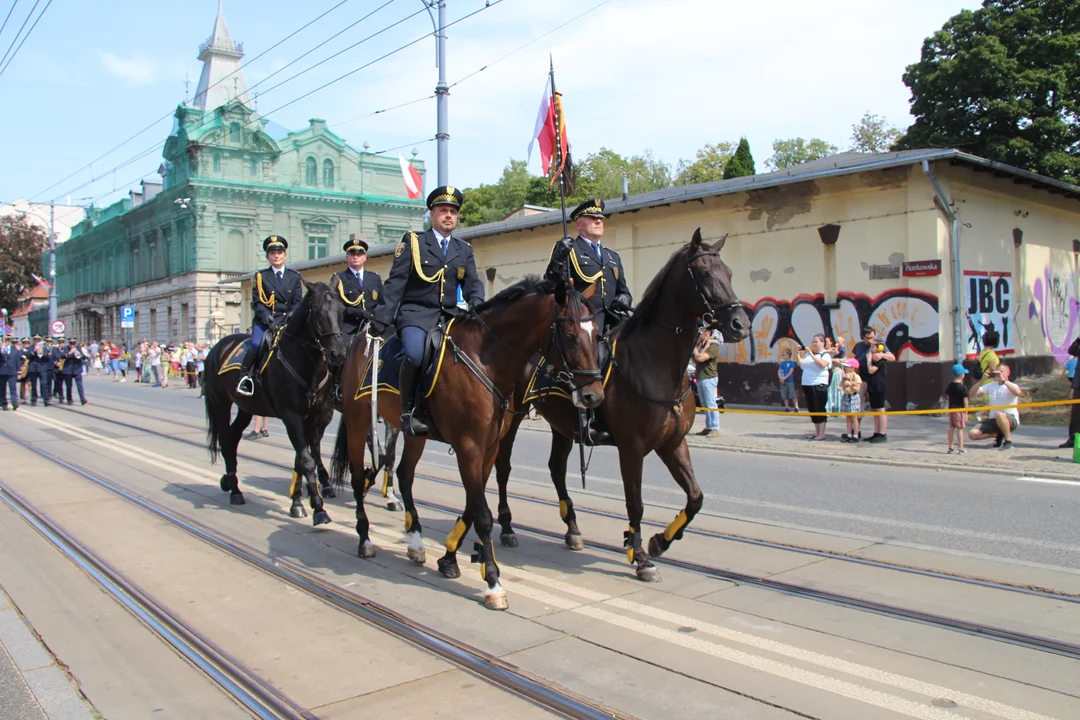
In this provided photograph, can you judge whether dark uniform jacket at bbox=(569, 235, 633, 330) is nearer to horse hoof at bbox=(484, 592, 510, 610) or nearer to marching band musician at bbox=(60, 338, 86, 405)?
horse hoof at bbox=(484, 592, 510, 610)

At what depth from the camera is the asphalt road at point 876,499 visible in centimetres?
728

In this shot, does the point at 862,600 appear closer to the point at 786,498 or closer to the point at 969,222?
the point at 786,498

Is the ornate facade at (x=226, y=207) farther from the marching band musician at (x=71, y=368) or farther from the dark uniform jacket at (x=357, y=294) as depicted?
the dark uniform jacket at (x=357, y=294)

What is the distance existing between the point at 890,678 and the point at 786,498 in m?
5.16

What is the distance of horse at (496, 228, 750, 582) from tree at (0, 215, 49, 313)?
82.0 meters

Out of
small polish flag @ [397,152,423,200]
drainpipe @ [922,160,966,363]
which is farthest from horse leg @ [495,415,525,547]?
small polish flag @ [397,152,423,200]

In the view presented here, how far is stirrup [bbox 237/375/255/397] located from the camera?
9.62 meters

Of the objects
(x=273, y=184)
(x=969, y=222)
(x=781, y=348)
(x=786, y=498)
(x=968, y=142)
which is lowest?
(x=786, y=498)

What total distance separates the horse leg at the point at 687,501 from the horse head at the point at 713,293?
1.05 meters

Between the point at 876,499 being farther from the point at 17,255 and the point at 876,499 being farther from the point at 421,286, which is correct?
the point at 17,255

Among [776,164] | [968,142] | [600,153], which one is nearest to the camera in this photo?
[968,142]

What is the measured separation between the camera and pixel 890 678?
14.0 ft

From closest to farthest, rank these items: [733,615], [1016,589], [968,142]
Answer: [733,615], [1016,589], [968,142]

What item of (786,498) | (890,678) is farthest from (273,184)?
(890,678)
